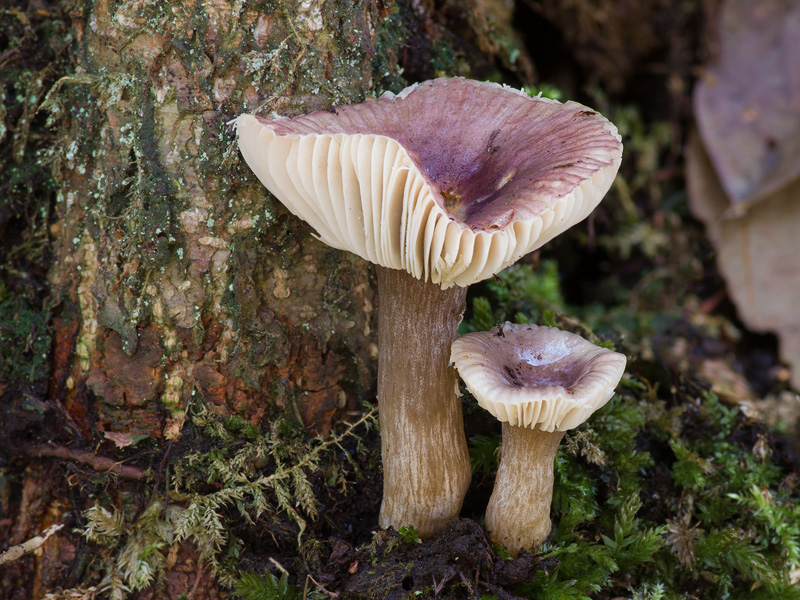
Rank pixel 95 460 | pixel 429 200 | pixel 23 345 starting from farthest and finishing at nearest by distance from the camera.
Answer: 1. pixel 23 345
2. pixel 95 460
3. pixel 429 200

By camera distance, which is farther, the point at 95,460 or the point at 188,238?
the point at 95,460

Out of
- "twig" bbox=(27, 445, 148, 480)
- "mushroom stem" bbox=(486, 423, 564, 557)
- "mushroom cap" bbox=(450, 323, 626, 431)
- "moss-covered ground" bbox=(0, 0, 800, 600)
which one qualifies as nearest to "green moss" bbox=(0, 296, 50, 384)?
"moss-covered ground" bbox=(0, 0, 800, 600)

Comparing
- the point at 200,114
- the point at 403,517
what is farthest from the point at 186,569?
the point at 200,114

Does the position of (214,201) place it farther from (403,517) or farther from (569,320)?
(569,320)

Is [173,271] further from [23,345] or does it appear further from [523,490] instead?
[523,490]

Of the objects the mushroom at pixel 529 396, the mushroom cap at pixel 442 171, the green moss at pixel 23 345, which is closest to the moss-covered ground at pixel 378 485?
the green moss at pixel 23 345

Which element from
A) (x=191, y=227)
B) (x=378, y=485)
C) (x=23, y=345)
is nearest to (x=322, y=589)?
(x=378, y=485)

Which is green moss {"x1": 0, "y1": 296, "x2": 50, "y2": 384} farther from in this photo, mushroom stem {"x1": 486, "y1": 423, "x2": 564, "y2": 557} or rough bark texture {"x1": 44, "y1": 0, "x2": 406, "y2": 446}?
mushroom stem {"x1": 486, "y1": 423, "x2": 564, "y2": 557}
